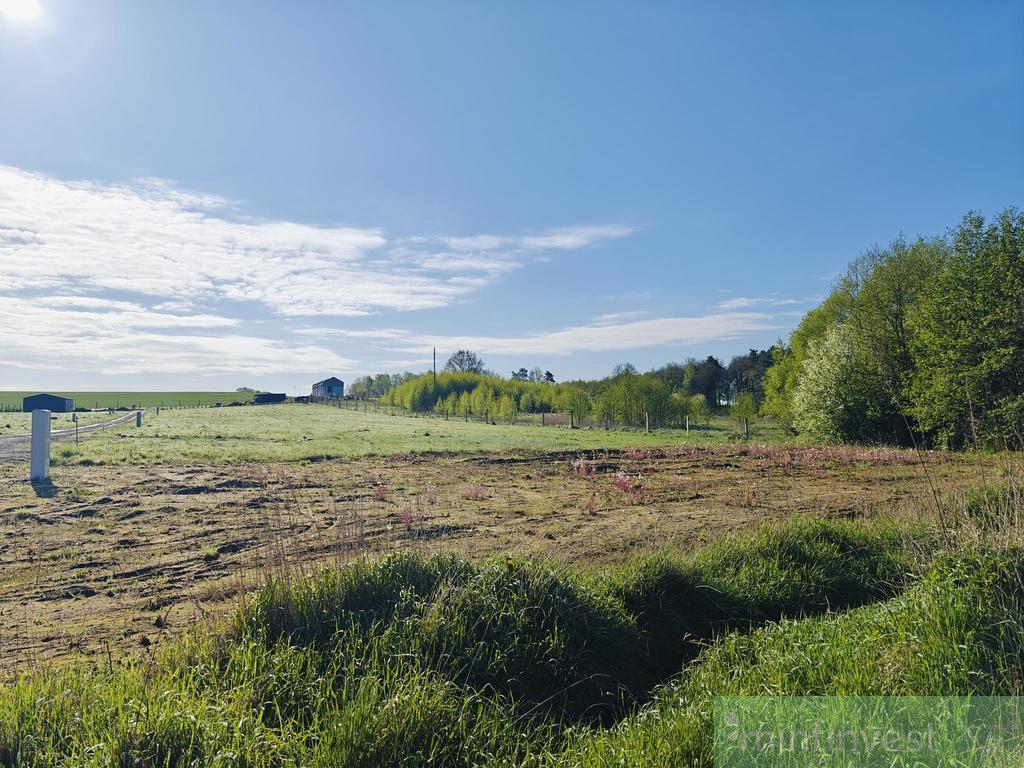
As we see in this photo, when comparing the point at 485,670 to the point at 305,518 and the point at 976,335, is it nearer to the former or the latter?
the point at 305,518

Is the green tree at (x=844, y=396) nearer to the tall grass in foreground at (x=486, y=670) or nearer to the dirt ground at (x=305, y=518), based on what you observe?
the dirt ground at (x=305, y=518)

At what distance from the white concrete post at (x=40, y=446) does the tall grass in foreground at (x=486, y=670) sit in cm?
Result: 1409

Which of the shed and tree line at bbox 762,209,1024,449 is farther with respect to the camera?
the shed

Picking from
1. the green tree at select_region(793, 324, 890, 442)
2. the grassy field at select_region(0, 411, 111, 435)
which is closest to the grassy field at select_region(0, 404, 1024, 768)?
the green tree at select_region(793, 324, 890, 442)

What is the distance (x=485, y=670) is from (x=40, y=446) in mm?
16359

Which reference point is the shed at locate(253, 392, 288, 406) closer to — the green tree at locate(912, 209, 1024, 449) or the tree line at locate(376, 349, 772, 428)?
the tree line at locate(376, 349, 772, 428)

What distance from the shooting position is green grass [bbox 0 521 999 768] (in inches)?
140

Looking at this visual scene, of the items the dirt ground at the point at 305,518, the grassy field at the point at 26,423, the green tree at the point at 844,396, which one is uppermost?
the green tree at the point at 844,396

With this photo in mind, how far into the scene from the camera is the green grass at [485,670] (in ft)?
11.6

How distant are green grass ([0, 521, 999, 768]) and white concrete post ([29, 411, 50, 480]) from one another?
46.3ft

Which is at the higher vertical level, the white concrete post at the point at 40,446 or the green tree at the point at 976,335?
the green tree at the point at 976,335

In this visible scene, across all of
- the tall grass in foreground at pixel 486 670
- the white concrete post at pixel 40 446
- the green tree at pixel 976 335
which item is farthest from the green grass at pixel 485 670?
the green tree at pixel 976 335

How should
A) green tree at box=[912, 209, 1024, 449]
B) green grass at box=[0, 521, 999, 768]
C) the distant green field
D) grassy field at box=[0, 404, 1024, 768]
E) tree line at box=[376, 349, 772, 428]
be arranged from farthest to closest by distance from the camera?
the distant green field → tree line at box=[376, 349, 772, 428] → green tree at box=[912, 209, 1024, 449] → grassy field at box=[0, 404, 1024, 768] → green grass at box=[0, 521, 999, 768]

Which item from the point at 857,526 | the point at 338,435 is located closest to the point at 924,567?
the point at 857,526
